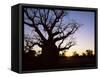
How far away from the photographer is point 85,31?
374 centimetres

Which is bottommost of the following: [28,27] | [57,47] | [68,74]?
[68,74]

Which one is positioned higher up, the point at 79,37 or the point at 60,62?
the point at 79,37

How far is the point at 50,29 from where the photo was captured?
354 cm

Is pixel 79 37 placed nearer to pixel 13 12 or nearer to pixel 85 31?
Answer: pixel 85 31

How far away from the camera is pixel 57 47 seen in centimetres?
359

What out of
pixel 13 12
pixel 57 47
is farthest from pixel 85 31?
pixel 13 12

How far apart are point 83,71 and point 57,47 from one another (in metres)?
0.50

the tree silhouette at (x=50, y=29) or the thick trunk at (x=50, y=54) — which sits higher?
the tree silhouette at (x=50, y=29)

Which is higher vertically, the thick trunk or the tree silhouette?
the tree silhouette

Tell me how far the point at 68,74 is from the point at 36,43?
0.59 meters

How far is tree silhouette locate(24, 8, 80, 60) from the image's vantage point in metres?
3.44

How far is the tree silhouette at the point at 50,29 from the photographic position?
3443 mm

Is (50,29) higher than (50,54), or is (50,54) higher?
(50,29)

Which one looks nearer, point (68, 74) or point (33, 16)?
point (33, 16)
